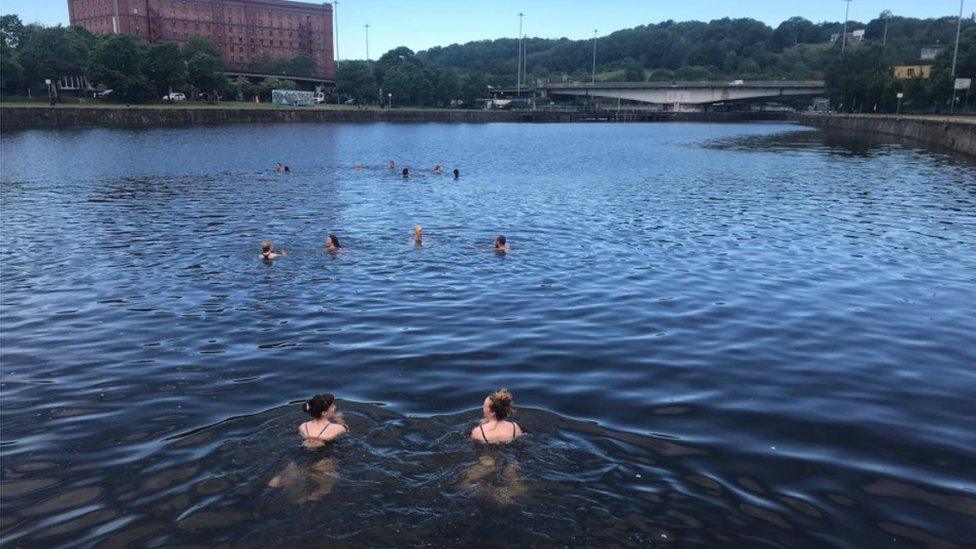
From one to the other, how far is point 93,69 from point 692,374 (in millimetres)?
123571

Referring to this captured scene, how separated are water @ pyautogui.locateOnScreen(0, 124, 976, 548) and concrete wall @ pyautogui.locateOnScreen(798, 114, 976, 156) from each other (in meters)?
42.2

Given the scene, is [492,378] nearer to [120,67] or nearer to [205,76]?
[120,67]

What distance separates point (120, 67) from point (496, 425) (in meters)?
124

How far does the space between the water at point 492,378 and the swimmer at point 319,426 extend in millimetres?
242

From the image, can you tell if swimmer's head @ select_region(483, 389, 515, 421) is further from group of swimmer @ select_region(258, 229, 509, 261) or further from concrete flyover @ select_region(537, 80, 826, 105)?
concrete flyover @ select_region(537, 80, 826, 105)

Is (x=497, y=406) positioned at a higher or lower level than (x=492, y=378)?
higher

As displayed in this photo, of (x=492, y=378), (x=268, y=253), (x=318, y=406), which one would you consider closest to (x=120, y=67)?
(x=268, y=253)

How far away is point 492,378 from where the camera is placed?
12461mm

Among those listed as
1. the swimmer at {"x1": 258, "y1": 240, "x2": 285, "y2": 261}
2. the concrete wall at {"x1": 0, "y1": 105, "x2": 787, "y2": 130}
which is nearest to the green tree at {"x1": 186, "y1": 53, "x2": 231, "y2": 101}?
the concrete wall at {"x1": 0, "y1": 105, "x2": 787, "y2": 130}

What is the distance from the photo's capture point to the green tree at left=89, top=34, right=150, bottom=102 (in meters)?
109

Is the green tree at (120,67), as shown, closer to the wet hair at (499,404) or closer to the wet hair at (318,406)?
the wet hair at (318,406)

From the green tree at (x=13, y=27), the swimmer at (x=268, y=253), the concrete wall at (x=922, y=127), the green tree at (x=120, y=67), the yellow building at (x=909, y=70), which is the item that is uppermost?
the green tree at (x=13, y=27)

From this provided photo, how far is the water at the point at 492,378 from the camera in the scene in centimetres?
826

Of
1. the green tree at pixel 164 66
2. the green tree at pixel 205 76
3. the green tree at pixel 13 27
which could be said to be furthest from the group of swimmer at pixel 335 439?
the green tree at pixel 13 27
